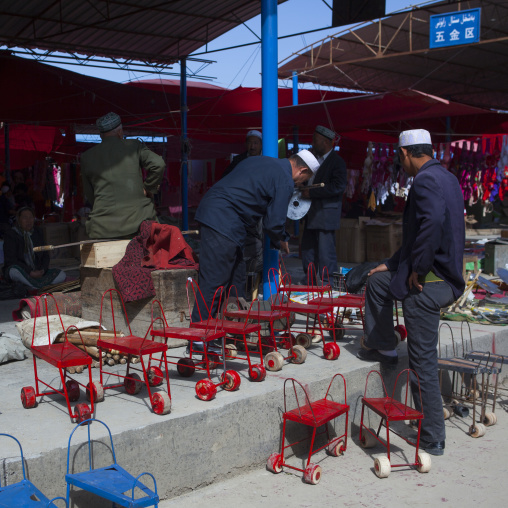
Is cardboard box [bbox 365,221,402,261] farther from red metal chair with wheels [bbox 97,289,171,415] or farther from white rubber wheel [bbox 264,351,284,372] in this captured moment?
red metal chair with wheels [bbox 97,289,171,415]

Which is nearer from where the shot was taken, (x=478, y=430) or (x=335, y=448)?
(x=335, y=448)

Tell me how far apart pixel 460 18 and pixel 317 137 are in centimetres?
523

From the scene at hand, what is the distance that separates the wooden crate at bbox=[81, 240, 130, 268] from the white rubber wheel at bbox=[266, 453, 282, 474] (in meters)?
2.33

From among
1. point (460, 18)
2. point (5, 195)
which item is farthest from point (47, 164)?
point (460, 18)

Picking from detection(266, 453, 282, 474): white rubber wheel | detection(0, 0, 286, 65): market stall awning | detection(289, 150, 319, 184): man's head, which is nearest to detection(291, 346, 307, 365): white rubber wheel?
detection(266, 453, 282, 474): white rubber wheel

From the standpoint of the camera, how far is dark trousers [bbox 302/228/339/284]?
6293 mm

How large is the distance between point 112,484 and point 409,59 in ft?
48.0

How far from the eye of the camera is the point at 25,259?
7.08 metres

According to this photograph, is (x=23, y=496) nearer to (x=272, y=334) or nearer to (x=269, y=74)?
(x=272, y=334)

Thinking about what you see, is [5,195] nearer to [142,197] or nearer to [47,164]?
[47,164]

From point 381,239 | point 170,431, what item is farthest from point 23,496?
point 381,239

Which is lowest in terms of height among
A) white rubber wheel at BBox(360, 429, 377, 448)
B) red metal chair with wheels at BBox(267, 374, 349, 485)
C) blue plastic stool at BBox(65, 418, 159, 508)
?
white rubber wheel at BBox(360, 429, 377, 448)

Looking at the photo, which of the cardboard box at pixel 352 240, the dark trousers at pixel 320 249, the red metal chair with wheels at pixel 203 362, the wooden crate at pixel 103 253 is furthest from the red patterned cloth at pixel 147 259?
the cardboard box at pixel 352 240

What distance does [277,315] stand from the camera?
4.14 m
